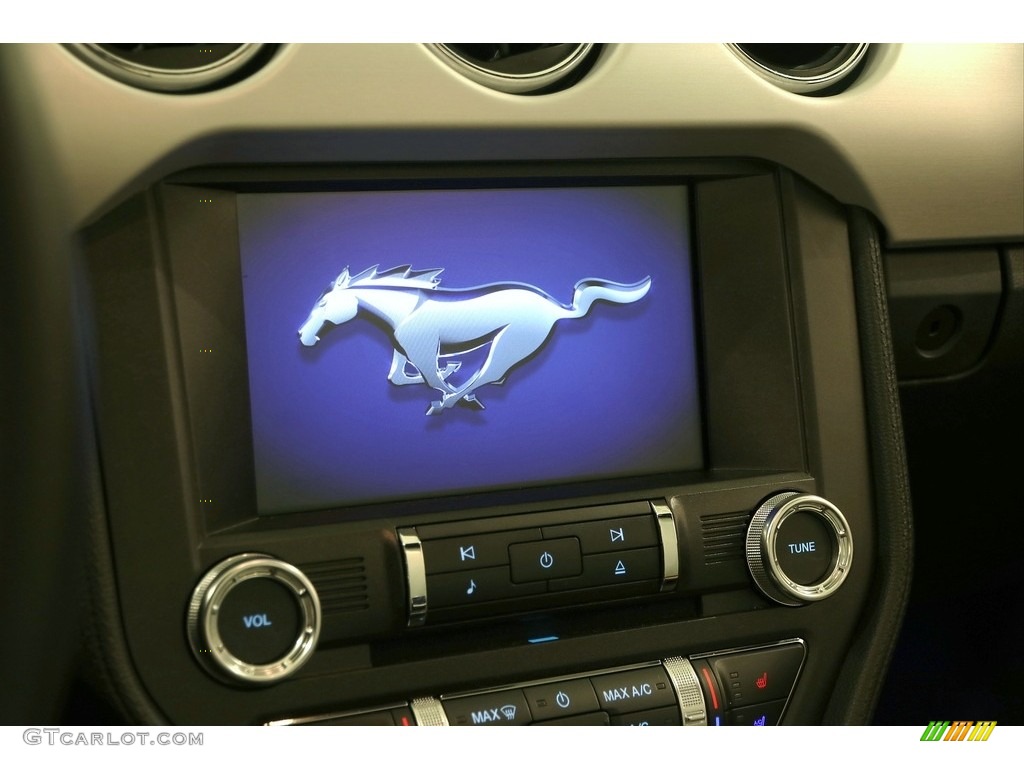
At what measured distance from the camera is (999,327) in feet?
3.10

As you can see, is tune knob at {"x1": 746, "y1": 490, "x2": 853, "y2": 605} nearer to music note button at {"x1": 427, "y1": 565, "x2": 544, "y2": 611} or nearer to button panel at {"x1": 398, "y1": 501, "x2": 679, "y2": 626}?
button panel at {"x1": 398, "y1": 501, "x2": 679, "y2": 626}

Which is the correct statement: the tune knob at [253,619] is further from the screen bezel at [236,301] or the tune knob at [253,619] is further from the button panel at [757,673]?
the button panel at [757,673]

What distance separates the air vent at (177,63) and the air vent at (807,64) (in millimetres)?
436

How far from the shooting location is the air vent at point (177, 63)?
63cm

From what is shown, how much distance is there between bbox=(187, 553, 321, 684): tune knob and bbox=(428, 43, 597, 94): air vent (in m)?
0.43

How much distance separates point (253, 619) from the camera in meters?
0.70

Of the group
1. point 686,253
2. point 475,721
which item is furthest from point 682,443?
point 475,721

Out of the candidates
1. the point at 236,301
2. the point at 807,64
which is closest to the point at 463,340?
the point at 236,301

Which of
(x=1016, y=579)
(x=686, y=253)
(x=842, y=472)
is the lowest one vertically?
(x=1016, y=579)

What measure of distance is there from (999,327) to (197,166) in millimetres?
819

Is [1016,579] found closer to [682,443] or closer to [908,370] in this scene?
[908,370]
